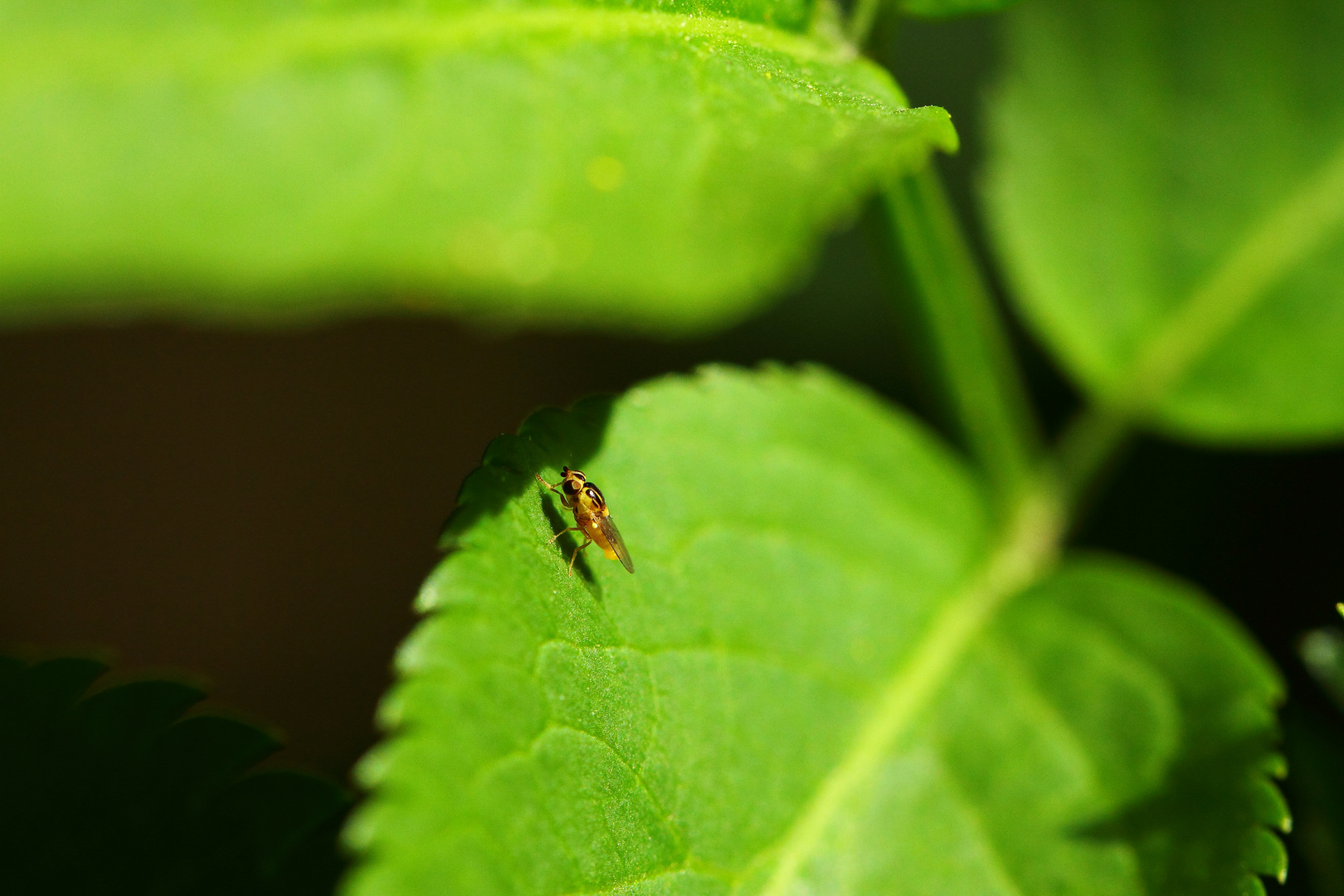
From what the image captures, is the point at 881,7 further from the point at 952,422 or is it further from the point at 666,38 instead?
the point at 952,422

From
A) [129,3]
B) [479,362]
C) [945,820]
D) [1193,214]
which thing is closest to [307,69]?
[129,3]

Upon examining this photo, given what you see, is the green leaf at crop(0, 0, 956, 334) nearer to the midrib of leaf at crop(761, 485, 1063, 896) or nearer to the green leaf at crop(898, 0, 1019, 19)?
the green leaf at crop(898, 0, 1019, 19)

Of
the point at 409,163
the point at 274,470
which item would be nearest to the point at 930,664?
the point at 409,163

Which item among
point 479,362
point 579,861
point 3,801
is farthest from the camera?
point 479,362

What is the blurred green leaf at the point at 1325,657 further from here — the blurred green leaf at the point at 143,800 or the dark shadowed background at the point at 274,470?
the dark shadowed background at the point at 274,470

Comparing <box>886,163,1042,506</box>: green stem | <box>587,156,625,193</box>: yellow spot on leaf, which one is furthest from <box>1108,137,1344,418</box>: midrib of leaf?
<box>587,156,625,193</box>: yellow spot on leaf

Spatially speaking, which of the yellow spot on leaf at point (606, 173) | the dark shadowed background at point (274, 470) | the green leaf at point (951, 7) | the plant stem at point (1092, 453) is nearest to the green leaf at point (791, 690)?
the plant stem at point (1092, 453)
